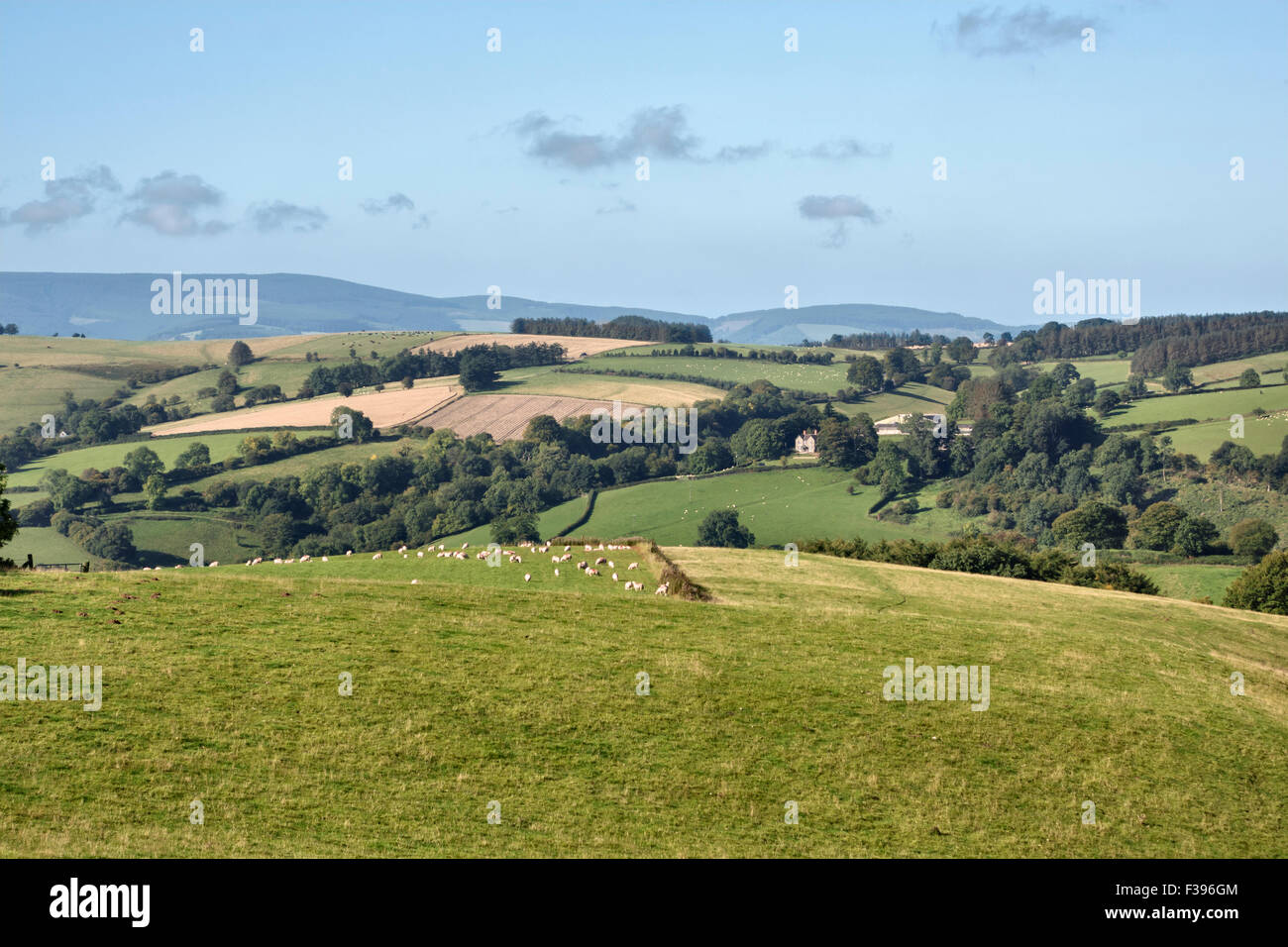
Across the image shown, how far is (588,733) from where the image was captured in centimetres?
2880

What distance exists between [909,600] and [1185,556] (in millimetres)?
93602

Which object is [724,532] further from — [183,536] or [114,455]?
[114,455]

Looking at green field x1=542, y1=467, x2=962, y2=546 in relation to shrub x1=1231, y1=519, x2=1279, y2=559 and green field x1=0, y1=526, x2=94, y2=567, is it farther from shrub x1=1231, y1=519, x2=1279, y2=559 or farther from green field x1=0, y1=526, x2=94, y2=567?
green field x1=0, y1=526, x2=94, y2=567

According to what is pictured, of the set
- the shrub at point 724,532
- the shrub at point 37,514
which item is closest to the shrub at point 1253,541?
the shrub at point 724,532

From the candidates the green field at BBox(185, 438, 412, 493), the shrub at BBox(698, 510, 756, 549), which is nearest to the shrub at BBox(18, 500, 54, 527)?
the green field at BBox(185, 438, 412, 493)

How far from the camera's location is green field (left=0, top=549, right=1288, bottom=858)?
23.3 meters

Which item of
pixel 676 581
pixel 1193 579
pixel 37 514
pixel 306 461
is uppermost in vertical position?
pixel 676 581

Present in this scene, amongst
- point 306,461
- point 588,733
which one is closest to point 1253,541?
point 588,733

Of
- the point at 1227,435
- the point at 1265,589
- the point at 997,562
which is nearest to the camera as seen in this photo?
the point at 997,562

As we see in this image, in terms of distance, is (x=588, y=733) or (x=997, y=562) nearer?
(x=588, y=733)
